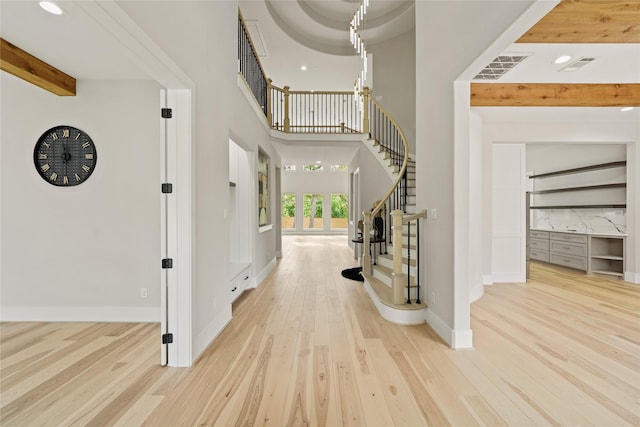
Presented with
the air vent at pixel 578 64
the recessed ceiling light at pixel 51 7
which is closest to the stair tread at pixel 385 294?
the air vent at pixel 578 64

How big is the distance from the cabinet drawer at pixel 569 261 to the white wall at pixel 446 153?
452cm

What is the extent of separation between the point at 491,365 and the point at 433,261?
1047 mm

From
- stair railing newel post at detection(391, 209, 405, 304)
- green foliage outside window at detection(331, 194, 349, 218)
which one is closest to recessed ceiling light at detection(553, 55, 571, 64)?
stair railing newel post at detection(391, 209, 405, 304)

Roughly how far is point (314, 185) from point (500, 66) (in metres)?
10.6

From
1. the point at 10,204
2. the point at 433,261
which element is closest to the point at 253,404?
the point at 433,261

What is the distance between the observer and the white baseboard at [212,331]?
242 centimetres

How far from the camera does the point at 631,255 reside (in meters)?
4.92

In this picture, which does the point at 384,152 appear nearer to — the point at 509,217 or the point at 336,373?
the point at 509,217

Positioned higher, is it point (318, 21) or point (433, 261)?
point (318, 21)

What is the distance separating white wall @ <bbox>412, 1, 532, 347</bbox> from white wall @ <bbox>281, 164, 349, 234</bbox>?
33.0 feet

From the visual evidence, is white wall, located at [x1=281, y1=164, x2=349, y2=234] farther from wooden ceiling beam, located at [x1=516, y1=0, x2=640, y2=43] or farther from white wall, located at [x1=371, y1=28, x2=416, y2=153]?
wooden ceiling beam, located at [x1=516, y1=0, x2=640, y2=43]

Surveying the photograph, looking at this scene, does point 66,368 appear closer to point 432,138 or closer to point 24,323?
point 24,323

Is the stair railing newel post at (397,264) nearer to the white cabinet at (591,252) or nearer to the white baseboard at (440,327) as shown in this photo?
the white baseboard at (440,327)

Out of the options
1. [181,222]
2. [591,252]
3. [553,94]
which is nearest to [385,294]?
[181,222]
